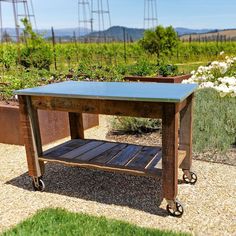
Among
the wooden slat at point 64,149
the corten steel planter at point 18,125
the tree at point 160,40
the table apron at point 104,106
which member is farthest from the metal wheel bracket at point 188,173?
the tree at point 160,40

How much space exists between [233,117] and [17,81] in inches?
162

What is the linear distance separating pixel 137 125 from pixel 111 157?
1.90m

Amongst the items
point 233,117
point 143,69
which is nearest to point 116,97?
point 233,117

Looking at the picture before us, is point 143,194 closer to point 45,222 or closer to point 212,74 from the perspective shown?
point 45,222

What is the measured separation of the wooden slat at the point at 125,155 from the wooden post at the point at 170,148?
1.82 feet

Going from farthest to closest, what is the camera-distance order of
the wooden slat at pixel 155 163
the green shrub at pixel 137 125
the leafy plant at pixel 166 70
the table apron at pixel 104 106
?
the leafy plant at pixel 166 70, the green shrub at pixel 137 125, the wooden slat at pixel 155 163, the table apron at pixel 104 106

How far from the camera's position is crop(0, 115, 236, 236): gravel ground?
2.87m

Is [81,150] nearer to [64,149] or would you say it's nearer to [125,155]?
[64,149]

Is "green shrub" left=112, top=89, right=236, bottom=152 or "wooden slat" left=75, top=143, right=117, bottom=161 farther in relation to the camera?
"green shrub" left=112, top=89, right=236, bottom=152

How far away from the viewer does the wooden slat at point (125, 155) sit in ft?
10.8

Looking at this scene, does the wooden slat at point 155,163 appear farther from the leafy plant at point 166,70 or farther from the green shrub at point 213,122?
the leafy plant at point 166,70

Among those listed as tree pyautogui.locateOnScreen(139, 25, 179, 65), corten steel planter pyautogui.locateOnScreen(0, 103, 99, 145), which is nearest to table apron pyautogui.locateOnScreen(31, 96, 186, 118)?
corten steel planter pyautogui.locateOnScreen(0, 103, 99, 145)

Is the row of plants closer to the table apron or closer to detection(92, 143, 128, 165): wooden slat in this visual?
detection(92, 143, 128, 165): wooden slat

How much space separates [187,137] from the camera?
3.45 metres
